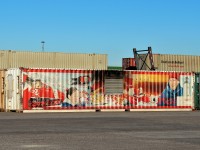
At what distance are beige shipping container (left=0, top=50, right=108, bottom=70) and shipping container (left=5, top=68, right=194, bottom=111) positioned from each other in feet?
43.6

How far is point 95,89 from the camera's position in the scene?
3803 cm

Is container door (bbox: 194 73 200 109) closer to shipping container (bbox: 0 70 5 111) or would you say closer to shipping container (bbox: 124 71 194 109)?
shipping container (bbox: 124 71 194 109)

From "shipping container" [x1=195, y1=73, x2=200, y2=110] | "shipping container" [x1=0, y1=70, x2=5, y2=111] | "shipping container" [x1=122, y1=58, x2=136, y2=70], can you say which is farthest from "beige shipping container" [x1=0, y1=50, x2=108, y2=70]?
"shipping container" [x1=195, y1=73, x2=200, y2=110]

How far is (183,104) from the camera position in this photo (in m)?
41.2

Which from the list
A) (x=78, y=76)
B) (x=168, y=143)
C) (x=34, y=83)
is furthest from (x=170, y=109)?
(x=168, y=143)

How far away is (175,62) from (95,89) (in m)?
14.2

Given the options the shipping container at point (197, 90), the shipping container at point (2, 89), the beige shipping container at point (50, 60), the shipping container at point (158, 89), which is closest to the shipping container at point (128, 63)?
the beige shipping container at point (50, 60)

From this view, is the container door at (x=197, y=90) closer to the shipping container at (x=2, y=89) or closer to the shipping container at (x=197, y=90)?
the shipping container at (x=197, y=90)

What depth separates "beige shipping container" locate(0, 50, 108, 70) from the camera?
167 feet

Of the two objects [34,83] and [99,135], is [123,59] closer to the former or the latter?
[34,83]

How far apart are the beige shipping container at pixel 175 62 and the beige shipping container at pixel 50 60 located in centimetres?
772

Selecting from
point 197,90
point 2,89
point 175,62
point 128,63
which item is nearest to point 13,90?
point 2,89

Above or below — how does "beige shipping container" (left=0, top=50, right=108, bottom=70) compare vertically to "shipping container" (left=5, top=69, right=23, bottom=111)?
above

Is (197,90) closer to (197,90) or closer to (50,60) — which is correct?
(197,90)
